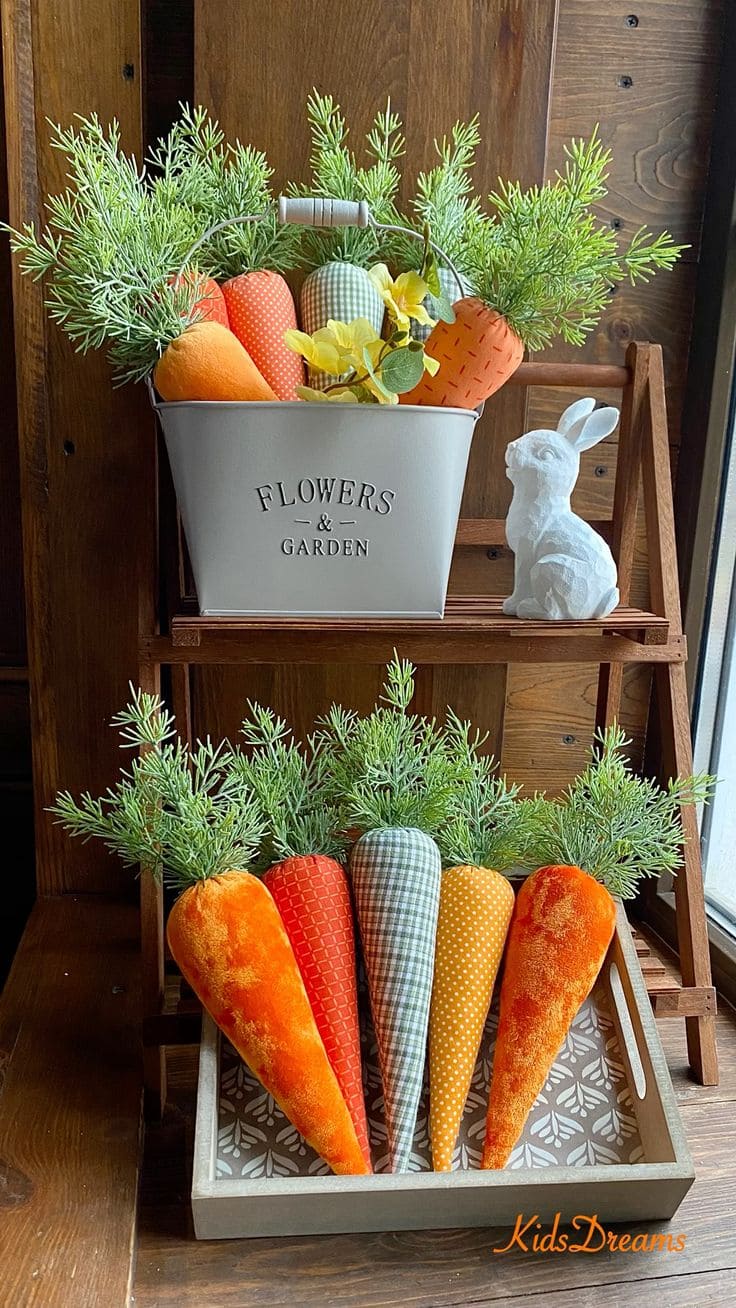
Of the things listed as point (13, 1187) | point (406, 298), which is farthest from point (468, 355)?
point (13, 1187)

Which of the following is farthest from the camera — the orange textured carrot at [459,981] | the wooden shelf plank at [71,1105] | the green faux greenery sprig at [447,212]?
the green faux greenery sprig at [447,212]

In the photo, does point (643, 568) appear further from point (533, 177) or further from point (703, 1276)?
point (703, 1276)

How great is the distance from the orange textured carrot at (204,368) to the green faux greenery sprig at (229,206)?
136mm

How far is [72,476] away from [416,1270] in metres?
0.83

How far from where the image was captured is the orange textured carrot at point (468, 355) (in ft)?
2.47

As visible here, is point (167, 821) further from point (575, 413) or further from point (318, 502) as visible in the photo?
point (575, 413)

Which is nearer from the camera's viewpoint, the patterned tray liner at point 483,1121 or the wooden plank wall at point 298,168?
the patterned tray liner at point 483,1121

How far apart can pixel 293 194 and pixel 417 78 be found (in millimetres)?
191

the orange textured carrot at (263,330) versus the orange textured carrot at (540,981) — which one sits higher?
the orange textured carrot at (263,330)

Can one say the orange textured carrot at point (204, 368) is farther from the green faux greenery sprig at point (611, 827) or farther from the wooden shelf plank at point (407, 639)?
the green faux greenery sprig at point (611, 827)

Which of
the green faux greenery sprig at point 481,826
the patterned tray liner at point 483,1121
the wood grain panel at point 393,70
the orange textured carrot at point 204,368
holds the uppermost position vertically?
the wood grain panel at point 393,70

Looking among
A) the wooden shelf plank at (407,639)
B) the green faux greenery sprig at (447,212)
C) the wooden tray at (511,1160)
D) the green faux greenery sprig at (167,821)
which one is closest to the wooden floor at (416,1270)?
the wooden tray at (511,1160)

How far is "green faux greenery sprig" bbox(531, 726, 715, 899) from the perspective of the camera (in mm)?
→ 851

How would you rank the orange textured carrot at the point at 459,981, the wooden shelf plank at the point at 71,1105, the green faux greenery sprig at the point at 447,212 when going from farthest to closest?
the green faux greenery sprig at the point at 447,212, the orange textured carrot at the point at 459,981, the wooden shelf plank at the point at 71,1105
